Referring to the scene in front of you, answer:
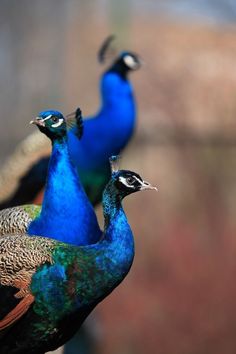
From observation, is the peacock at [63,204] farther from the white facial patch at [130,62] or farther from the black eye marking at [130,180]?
the white facial patch at [130,62]

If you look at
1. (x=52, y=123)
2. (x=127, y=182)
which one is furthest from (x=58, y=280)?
(x=52, y=123)

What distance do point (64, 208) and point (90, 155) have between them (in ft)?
5.36

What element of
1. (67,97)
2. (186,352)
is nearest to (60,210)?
(186,352)

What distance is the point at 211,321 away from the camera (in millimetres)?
7961

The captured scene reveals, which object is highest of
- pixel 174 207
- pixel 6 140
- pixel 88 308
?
pixel 88 308

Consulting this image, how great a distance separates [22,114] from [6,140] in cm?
40

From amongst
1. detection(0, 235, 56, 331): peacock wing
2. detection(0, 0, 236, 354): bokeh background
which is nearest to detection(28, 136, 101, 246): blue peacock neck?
detection(0, 235, 56, 331): peacock wing

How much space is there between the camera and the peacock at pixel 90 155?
5477 millimetres

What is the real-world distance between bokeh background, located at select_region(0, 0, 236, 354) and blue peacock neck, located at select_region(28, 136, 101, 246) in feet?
8.52

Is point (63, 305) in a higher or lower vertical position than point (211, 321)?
higher

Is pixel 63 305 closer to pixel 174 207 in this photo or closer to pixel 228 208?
pixel 228 208

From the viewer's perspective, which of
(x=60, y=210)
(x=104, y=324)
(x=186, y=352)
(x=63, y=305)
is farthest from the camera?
(x=104, y=324)

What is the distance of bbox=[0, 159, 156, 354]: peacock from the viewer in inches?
134

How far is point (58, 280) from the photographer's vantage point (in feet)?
11.1
